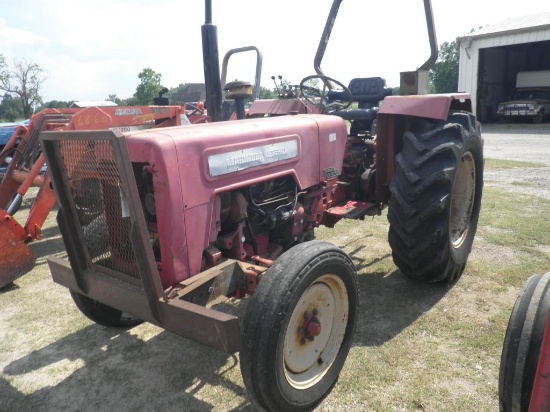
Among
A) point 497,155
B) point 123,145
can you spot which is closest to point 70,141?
point 123,145

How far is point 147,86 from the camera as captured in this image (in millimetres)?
32312

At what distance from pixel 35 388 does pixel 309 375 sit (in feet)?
5.23

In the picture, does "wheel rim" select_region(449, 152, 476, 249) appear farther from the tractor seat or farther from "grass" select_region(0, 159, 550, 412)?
the tractor seat

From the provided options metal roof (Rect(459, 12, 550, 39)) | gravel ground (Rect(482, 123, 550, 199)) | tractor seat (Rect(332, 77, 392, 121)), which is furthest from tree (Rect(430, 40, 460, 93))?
tractor seat (Rect(332, 77, 392, 121))

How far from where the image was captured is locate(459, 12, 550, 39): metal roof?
64.3 ft

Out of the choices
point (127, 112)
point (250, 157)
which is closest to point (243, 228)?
point (250, 157)

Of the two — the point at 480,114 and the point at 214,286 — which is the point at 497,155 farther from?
the point at 480,114

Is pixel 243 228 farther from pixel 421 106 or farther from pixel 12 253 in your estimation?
pixel 12 253

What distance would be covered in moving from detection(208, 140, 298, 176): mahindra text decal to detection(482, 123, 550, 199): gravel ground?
5.20 metres

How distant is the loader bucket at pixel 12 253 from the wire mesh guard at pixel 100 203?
6.79ft

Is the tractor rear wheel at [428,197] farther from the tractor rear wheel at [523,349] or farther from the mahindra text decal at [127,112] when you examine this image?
the mahindra text decal at [127,112]

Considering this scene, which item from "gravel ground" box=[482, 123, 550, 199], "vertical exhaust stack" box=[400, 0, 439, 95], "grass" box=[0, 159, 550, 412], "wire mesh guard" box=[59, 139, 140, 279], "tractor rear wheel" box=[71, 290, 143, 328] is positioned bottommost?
"gravel ground" box=[482, 123, 550, 199]

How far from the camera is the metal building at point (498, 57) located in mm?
20156

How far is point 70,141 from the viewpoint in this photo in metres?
2.23
